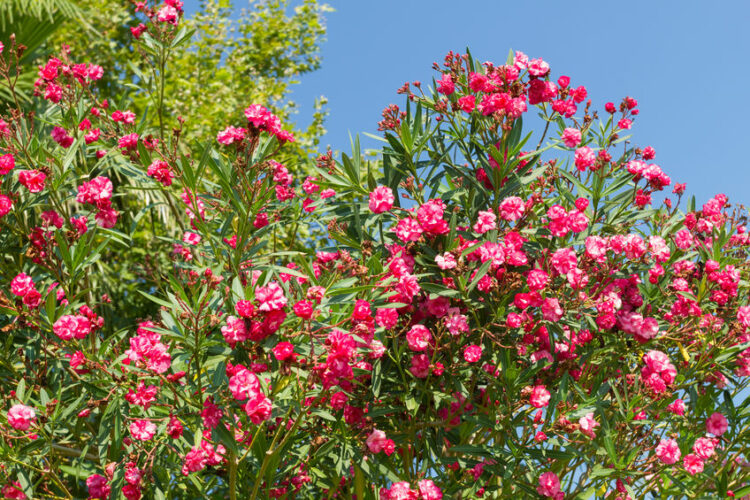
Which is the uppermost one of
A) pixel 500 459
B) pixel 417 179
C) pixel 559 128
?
pixel 559 128

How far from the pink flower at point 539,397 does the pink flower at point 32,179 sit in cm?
264

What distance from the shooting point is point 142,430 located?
2912mm

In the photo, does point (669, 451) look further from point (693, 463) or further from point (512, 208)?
point (512, 208)

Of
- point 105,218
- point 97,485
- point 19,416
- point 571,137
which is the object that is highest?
point 571,137

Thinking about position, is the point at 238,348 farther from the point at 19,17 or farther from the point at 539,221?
the point at 19,17

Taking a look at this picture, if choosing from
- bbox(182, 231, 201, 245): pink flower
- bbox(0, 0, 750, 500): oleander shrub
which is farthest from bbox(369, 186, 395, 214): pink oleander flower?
bbox(182, 231, 201, 245): pink flower

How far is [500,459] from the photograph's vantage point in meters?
3.11

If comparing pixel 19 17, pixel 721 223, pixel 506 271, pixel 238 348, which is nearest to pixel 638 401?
pixel 506 271

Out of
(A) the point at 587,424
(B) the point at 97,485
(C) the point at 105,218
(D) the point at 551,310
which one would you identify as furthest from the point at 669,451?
(C) the point at 105,218

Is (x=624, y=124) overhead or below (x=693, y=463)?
overhead

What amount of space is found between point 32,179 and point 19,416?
1.24 m

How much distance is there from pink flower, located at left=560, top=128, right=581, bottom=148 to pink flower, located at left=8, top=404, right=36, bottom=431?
114 inches

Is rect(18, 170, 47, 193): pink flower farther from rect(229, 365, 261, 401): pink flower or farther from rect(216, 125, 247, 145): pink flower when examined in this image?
rect(229, 365, 261, 401): pink flower

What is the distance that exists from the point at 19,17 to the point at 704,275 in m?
7.99
